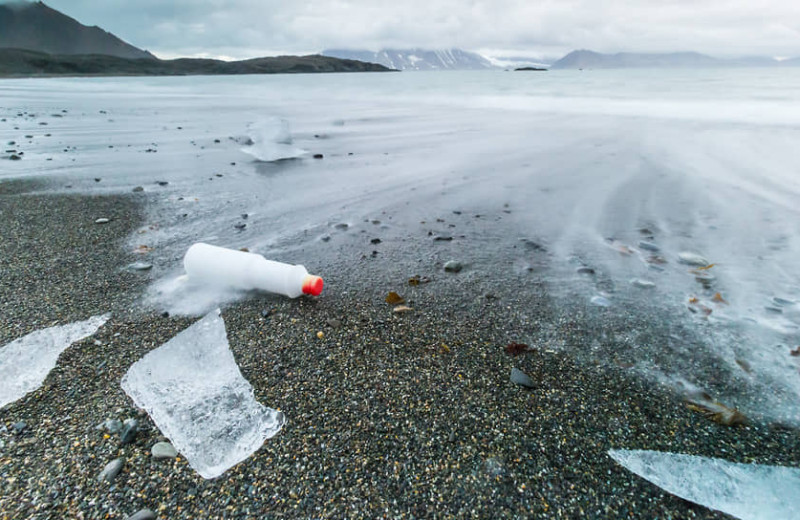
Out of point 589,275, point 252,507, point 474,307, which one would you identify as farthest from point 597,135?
point 252,507

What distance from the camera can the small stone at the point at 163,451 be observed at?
1.52 meters

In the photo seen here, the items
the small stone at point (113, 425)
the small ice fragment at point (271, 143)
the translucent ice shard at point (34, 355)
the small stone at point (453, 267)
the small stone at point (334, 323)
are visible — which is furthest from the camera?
the small ice fragment at point (271, 143)

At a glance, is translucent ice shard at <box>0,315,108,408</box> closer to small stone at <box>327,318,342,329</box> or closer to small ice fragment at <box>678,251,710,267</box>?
small stone at <box>327,318,342,329</box>

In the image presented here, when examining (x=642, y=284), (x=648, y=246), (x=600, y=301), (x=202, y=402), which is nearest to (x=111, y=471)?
(x=202, y=402)

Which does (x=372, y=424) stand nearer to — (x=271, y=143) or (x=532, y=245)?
(x=532, y=245)

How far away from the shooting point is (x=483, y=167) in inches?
265

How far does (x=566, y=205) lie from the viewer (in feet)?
15.6

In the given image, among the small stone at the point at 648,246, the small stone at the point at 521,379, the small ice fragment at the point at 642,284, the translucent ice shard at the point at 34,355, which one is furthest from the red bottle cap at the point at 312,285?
the small stone at the point at 648,246

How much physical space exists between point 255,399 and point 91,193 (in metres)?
4.63

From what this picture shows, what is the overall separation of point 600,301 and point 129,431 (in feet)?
8.57

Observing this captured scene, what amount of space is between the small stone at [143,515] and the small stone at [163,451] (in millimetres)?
205

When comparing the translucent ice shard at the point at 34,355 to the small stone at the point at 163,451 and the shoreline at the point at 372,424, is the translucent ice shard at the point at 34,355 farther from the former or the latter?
the small stone at the point at 163,451

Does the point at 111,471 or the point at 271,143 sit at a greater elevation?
the point at 271,143

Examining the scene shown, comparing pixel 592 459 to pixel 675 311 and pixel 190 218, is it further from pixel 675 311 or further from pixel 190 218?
pixel 190 218
